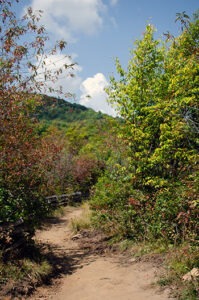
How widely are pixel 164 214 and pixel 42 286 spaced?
143 inches

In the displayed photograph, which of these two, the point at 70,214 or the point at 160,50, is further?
the point at 70,214

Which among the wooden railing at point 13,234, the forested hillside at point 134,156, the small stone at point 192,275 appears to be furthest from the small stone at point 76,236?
the small stone at point 192,275

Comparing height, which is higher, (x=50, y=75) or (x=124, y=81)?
(x=124, y=81)

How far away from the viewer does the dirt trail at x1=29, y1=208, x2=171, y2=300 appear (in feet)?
20.0

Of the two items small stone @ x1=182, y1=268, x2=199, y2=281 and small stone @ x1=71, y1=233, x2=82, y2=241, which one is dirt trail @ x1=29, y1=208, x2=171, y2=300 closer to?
small stone @ x1=182, y1=268, x2=199, y2=281

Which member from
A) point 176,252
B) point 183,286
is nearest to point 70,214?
point 176,252

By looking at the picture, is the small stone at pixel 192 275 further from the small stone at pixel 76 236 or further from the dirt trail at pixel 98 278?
the small stone at pixel 76 236

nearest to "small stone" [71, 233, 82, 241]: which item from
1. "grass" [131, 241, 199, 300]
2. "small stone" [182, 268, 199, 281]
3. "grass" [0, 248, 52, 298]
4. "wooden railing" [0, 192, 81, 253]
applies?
"wooden railing" [0, 192, 81, 253]

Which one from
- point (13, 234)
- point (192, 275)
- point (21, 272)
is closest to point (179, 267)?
point (192, 275)

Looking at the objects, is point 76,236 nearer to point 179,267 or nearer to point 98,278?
point 98,278

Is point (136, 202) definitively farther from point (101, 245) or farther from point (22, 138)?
point (22, 138)

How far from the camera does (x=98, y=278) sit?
23.6 ft

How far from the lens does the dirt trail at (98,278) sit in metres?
6.10

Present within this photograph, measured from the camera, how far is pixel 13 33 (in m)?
7.81
